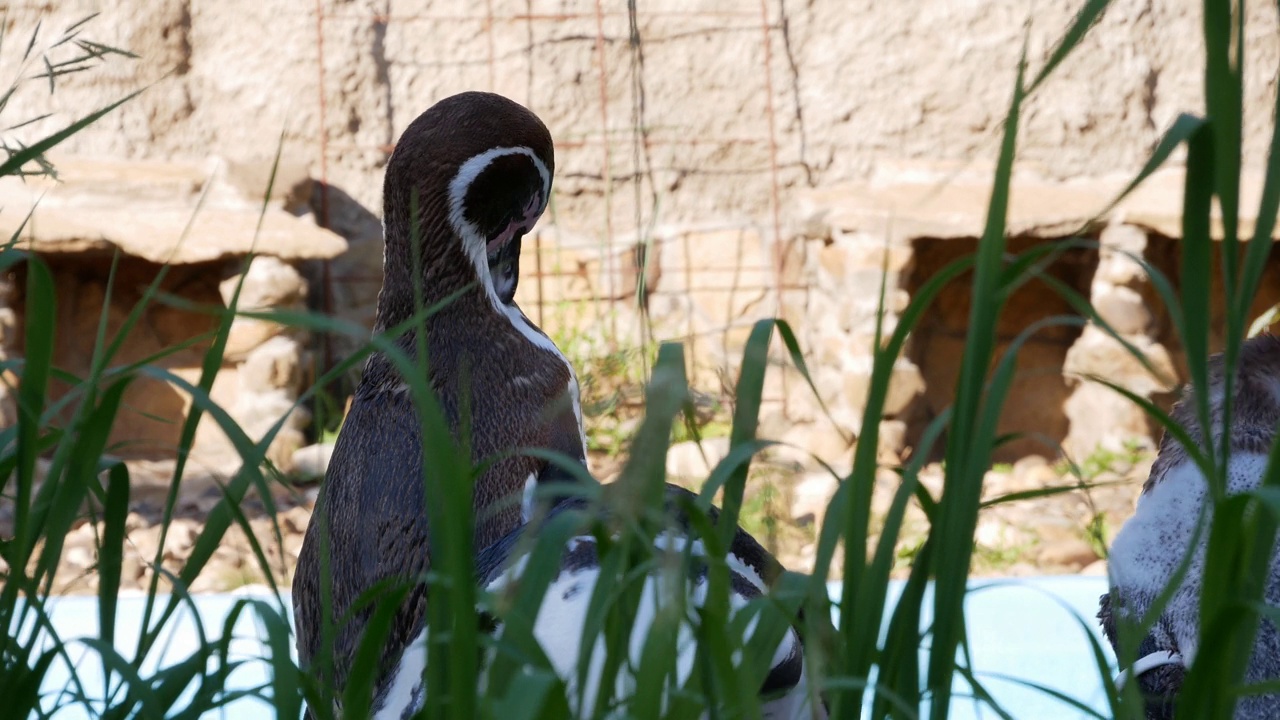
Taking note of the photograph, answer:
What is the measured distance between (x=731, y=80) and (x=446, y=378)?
4347 mm

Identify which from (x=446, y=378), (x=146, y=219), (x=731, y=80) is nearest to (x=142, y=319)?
(x=146, y=219)

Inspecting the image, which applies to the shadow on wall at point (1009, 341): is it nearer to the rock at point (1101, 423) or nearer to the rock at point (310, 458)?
the rock at point (1101, 423)

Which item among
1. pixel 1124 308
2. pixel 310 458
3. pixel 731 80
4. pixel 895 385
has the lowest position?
pixel 310 458

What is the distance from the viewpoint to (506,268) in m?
1.16

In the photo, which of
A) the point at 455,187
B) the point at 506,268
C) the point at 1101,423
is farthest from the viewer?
the point at 1101,423

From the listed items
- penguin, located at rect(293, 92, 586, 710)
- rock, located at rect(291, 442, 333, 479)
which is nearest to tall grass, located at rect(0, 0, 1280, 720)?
penguin, located at rect(293, 92, 586, 710)

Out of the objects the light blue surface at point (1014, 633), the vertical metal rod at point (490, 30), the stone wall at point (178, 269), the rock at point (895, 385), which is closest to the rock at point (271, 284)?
the stone wall at point (178, 269)

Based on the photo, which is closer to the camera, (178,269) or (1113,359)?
(1113,359)

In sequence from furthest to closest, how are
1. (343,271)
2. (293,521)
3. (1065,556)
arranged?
1. (343,271)
2. (293,521)
3. (1065,556)

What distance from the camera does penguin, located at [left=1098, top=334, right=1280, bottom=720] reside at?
0.89 m

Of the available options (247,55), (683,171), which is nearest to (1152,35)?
(683,171)

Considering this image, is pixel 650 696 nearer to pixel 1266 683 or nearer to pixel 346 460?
pixel 1266 683

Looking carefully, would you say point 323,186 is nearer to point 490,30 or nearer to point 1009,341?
point 490,30

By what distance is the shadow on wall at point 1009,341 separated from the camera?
4930mm
